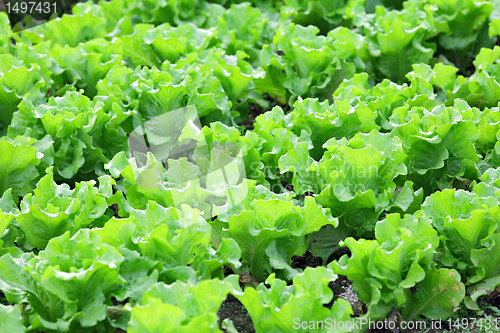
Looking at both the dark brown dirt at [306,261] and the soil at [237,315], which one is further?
the dark brown dirt at [306,261]

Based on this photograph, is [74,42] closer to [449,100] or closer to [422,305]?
[449,100]

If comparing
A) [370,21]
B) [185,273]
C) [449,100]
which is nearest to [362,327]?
[185,273]

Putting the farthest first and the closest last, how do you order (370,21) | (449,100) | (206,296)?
(370,21) < (449,100) < (206,296)
